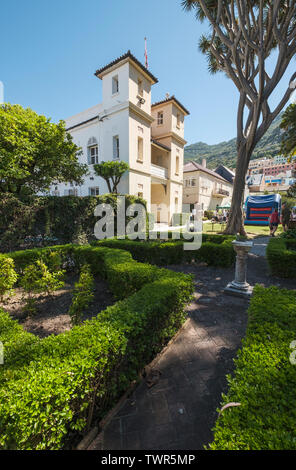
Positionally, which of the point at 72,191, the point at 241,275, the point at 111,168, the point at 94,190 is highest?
the point at 111,168

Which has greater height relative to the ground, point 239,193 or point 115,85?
point 115,85

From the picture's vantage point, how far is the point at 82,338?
1.92 m

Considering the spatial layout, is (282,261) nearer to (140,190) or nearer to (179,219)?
(140,190)

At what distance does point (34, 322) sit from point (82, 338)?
244 centimetres

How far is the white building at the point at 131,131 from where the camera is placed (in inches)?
602

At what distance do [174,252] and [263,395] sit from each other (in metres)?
6.13

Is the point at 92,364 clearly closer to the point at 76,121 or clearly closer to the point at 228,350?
the point at 228,350

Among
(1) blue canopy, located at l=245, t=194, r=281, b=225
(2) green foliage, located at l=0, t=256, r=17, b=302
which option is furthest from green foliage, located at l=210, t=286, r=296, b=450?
(1) blue canopy, located at l=245, t=194, r=281, b=225

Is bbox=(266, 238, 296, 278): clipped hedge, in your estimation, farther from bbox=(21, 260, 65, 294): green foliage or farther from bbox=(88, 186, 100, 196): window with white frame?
bbox=(88, 186, 100, 196): window with white frame

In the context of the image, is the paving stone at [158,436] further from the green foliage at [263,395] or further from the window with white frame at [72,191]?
the window with white frame at [72,191]

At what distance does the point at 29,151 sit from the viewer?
365 inches

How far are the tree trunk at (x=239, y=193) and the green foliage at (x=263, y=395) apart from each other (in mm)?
10852

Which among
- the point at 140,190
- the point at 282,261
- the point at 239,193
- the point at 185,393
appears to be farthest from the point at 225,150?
the point at 185,393

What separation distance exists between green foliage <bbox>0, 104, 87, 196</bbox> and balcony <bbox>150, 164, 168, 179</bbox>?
867 centimetres
